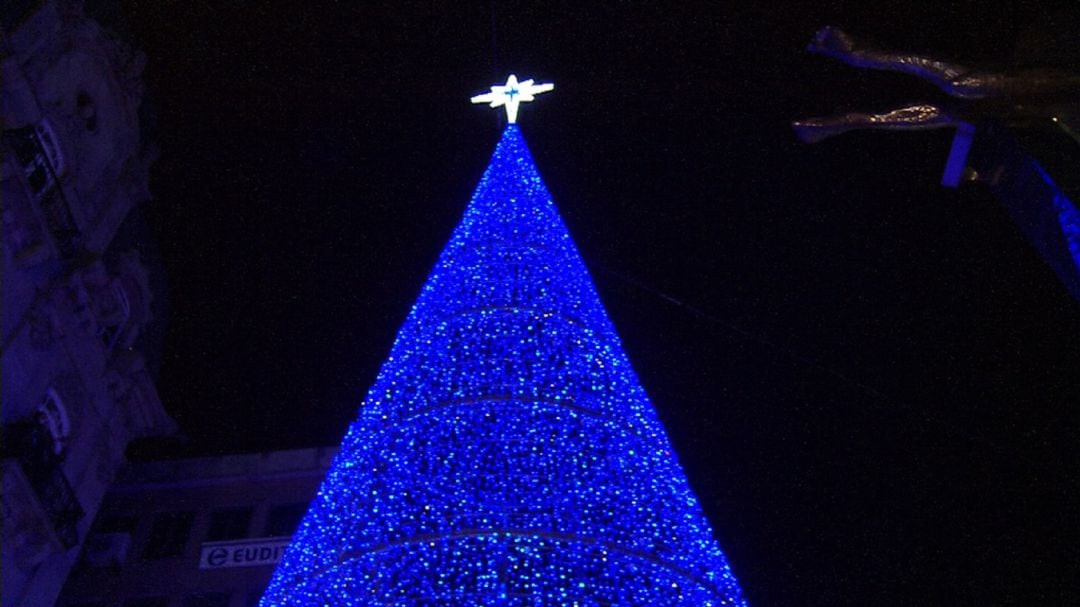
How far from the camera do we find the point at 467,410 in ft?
15.8

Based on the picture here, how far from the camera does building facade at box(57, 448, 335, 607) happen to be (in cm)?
2041

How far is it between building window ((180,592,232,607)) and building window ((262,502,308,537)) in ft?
5.24

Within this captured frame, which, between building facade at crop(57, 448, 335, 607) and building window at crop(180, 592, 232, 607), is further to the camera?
building facade at crop(57, 448, 335, 607)

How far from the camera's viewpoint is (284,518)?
21.6 meters

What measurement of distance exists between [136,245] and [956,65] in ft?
49.9

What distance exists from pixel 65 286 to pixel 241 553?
350 inches

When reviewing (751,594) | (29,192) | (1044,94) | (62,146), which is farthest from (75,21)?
(1044,94)

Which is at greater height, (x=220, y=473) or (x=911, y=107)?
(x=220, y=473)

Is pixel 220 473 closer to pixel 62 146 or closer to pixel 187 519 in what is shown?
pixel 187 519

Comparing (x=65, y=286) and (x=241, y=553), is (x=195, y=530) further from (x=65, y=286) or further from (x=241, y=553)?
(x=65, y=286)

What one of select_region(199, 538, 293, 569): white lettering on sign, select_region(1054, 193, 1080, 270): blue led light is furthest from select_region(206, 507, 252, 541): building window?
select_region(1054, 193, 1080, 270): blue led light

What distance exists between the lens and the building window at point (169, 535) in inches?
841

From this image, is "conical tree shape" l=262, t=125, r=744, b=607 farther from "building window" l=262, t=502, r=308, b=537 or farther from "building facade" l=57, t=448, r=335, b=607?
"building window" l=262, t=502, r=308, b=537

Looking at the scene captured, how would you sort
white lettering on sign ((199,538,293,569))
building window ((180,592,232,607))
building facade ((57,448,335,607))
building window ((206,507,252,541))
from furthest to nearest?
building window ((206,507,252,541)) → white lettering on sign ((199,538,293,569)) → building facade ((57,448,335,607)) → building window ((180,592,232,607))
